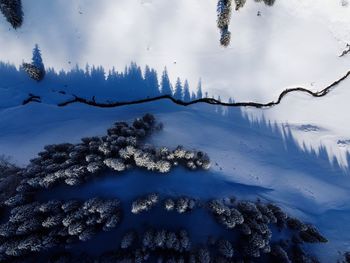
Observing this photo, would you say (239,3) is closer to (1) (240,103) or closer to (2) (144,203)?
(1) (240,103)

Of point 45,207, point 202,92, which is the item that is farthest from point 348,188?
point 45,207

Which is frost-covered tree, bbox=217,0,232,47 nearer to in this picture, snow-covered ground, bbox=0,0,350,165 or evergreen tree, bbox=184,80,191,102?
snow-covered ground, bbox=0,0,350,165

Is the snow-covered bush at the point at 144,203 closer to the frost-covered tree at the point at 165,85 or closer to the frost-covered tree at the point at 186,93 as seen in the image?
the frost-covered tree at the point at 186,93

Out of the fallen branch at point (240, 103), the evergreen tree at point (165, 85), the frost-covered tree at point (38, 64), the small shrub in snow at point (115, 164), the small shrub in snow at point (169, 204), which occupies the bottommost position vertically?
the small shrub in snow at point (169, 204)

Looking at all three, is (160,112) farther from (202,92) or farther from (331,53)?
(331,53)

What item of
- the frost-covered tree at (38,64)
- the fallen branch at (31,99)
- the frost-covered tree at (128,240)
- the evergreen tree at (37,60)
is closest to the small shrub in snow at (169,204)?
the frost-covered tree at (128,240)

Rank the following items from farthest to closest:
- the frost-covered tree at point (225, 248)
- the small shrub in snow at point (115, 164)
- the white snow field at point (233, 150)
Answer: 1. the white snow field at point (233, 150)
2. the small shrub in snow at point (115, 164)
3. the frost-covered tree at point (225, 248)

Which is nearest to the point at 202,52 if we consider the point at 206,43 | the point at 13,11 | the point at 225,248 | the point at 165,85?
the point at 206,43

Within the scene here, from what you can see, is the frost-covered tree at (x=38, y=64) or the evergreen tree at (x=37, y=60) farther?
the evergreen tree at (x=37, y=60)
